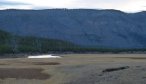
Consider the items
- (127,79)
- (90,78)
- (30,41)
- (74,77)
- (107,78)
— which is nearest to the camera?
(127,79)

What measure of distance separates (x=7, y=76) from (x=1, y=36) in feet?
395

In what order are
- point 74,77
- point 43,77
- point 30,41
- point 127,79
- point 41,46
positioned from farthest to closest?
point 30,41
point 41,46
point 43,77
point 74,77
point 127,79

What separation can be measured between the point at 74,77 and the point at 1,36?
410ft

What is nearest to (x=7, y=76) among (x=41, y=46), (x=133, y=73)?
(x=133, y=73)

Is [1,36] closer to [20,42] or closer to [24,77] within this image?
[20,42]

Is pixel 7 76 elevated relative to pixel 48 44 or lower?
elevated

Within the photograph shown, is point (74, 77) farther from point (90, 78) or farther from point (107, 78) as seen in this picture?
point (107, 78)

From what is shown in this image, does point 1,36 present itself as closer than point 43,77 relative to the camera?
No

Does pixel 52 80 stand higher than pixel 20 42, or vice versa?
pixel 52 80

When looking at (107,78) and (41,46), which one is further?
(41,46)

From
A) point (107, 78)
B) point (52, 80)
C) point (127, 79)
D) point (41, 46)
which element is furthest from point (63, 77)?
point (41, 46)

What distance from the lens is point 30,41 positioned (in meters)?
172

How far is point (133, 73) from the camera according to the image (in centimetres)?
3112

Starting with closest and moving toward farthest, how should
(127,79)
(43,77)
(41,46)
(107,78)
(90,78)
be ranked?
(127,79) < (107,78) < (90,78) < (43,77) < (41,46)
